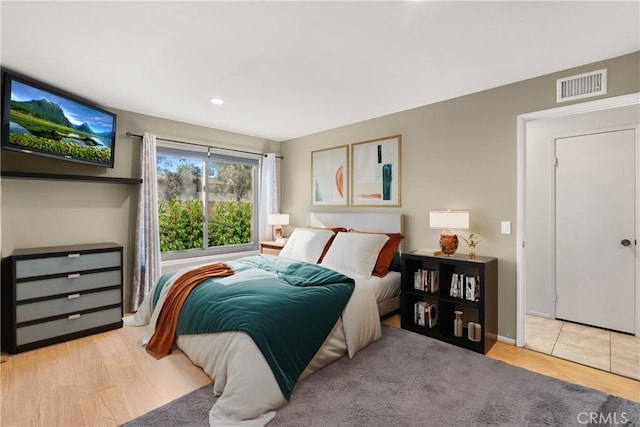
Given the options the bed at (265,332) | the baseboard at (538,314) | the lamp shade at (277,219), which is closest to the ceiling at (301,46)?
the bed at (265,332)

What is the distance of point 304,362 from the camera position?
218cm

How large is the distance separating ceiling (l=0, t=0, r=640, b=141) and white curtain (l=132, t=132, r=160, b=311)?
2.20 feet

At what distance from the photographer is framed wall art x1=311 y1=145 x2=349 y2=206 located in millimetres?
4461

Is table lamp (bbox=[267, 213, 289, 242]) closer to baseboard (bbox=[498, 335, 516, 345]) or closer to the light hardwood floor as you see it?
the light hardwood floor

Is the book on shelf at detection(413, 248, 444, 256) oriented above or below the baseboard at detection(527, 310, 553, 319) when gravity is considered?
above

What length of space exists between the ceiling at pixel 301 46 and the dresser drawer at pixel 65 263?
1673 millimetres

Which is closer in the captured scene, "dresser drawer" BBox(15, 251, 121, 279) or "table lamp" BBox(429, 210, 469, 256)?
"dresser drawer" BBox(15, 251, 121, 279)

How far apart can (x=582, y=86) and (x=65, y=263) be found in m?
4.89

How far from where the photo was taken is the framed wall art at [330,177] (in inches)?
176

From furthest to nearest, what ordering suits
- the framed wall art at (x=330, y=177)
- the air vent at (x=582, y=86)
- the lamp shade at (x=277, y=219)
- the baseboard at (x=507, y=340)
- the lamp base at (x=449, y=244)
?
the lamp shade at (x=277, y=219) → the framed wall art at (x=330, y=177) → the lamp base at (x=449, y=244) → the baseboard at (x=507, y=340) → the air vent at (x=582, y=86)

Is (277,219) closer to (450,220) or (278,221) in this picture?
(278,221)

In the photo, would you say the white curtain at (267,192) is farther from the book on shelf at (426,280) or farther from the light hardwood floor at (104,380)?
the book on shelf at (426,280)

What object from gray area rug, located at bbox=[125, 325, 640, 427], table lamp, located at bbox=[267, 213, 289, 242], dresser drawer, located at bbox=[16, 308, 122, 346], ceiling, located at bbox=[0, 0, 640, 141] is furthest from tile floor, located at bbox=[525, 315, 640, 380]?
dresser drawer, located at bbox=[16, 308, 122, 346]

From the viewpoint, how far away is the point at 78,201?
3.42 meters
